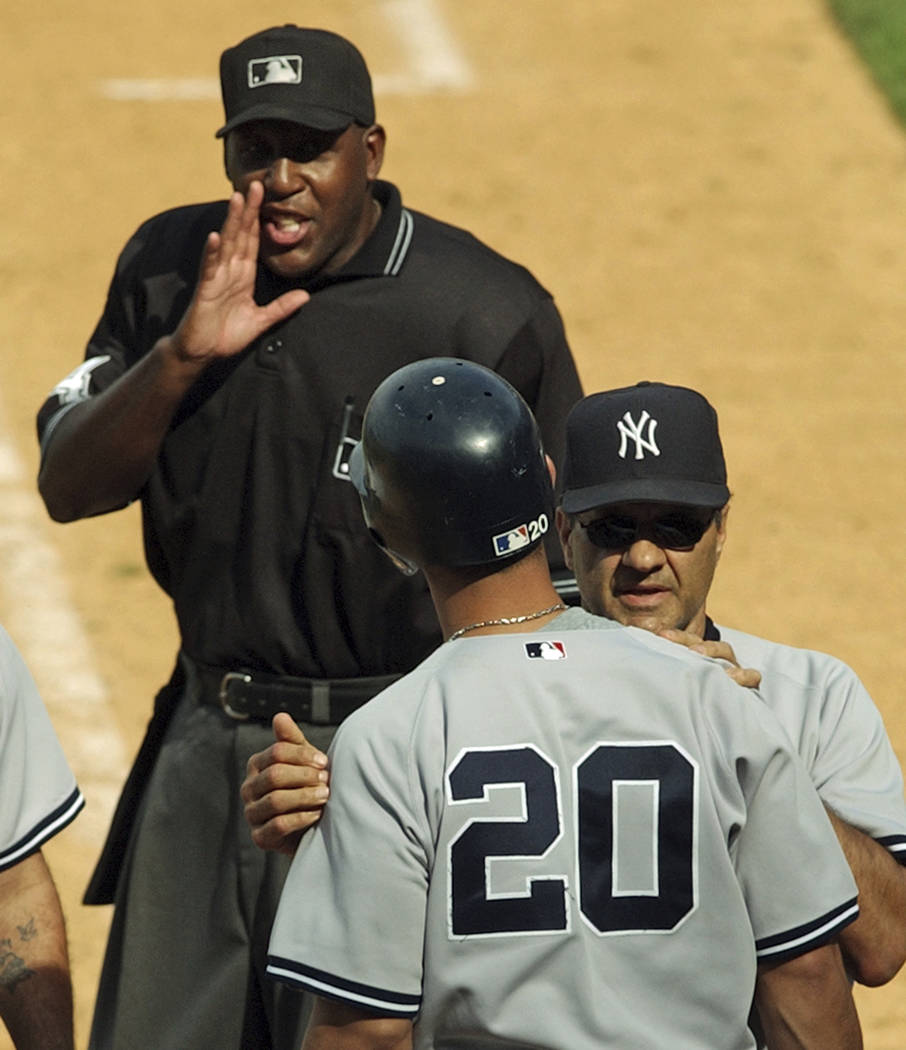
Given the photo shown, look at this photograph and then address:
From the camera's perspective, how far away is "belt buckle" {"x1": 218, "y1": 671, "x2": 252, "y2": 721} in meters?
3.94

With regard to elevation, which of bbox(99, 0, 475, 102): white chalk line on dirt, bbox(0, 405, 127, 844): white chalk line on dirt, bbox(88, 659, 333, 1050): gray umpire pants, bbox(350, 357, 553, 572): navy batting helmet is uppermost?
bbox(350, 357, 553, 572): navy batting helmet

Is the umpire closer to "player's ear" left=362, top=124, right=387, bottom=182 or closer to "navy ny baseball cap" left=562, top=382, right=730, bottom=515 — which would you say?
"player's ear" left=362, top=124, right=387, bottom=182

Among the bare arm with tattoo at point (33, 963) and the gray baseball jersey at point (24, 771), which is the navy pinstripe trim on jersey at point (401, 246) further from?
the bare arm with tattoo at point (33, 963)

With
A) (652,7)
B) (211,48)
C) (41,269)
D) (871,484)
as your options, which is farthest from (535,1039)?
(652,7)

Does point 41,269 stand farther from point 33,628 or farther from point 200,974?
point 200,974

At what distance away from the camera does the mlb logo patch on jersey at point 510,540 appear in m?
2.57

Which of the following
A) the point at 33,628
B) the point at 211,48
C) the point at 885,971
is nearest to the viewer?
the point at 885,971

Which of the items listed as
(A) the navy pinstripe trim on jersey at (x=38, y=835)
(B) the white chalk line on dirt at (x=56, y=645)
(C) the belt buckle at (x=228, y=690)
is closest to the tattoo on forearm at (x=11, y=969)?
(A) the navy pinstripe trim on jersey at (x=38, y=835)

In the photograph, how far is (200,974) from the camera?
3.91 meters

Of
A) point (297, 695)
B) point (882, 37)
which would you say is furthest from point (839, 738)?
point (882, 37)

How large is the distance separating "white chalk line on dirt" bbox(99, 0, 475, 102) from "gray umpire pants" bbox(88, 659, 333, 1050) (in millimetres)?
8308

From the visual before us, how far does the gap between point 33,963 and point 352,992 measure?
86cm

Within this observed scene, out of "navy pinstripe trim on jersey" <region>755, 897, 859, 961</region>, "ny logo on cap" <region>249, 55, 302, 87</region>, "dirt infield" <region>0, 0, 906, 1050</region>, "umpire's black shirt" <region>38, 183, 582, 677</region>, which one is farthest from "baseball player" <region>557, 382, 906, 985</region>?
Answer: "dirt infield" <region>0, 0, 906, 1050</region>

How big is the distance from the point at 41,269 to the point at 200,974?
7090mm
